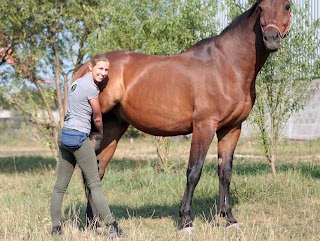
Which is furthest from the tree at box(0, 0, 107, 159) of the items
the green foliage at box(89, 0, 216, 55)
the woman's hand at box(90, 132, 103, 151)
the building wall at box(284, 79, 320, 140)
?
the building wall at box(284, 79, 320, 140)

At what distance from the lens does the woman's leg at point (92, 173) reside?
5586 millimetres

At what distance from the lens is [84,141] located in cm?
561

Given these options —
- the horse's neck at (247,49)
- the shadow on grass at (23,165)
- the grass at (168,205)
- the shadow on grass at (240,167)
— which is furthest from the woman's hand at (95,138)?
the shadow on grass at (23,165)

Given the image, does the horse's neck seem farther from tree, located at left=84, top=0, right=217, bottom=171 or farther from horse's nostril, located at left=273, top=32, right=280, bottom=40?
tree, located at left=84, top=0, right=217, bottom=171

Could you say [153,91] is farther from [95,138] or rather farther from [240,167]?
[240,167]

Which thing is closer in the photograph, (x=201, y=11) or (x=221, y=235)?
(x=221, y=235)

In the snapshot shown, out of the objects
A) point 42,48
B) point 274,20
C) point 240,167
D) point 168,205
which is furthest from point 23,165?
point 274,20

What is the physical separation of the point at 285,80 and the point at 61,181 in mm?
5067

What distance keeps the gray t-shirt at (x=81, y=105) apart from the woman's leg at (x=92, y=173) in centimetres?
18

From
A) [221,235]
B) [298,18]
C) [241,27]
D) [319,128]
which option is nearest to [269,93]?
[298,18]

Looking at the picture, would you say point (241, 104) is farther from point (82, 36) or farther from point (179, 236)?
point (82, 36)

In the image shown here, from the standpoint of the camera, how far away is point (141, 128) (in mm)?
6586

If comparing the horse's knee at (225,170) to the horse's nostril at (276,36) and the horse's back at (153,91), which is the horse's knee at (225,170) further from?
the horse's nostril at (276,36)

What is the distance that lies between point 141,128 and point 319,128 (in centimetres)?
1422
